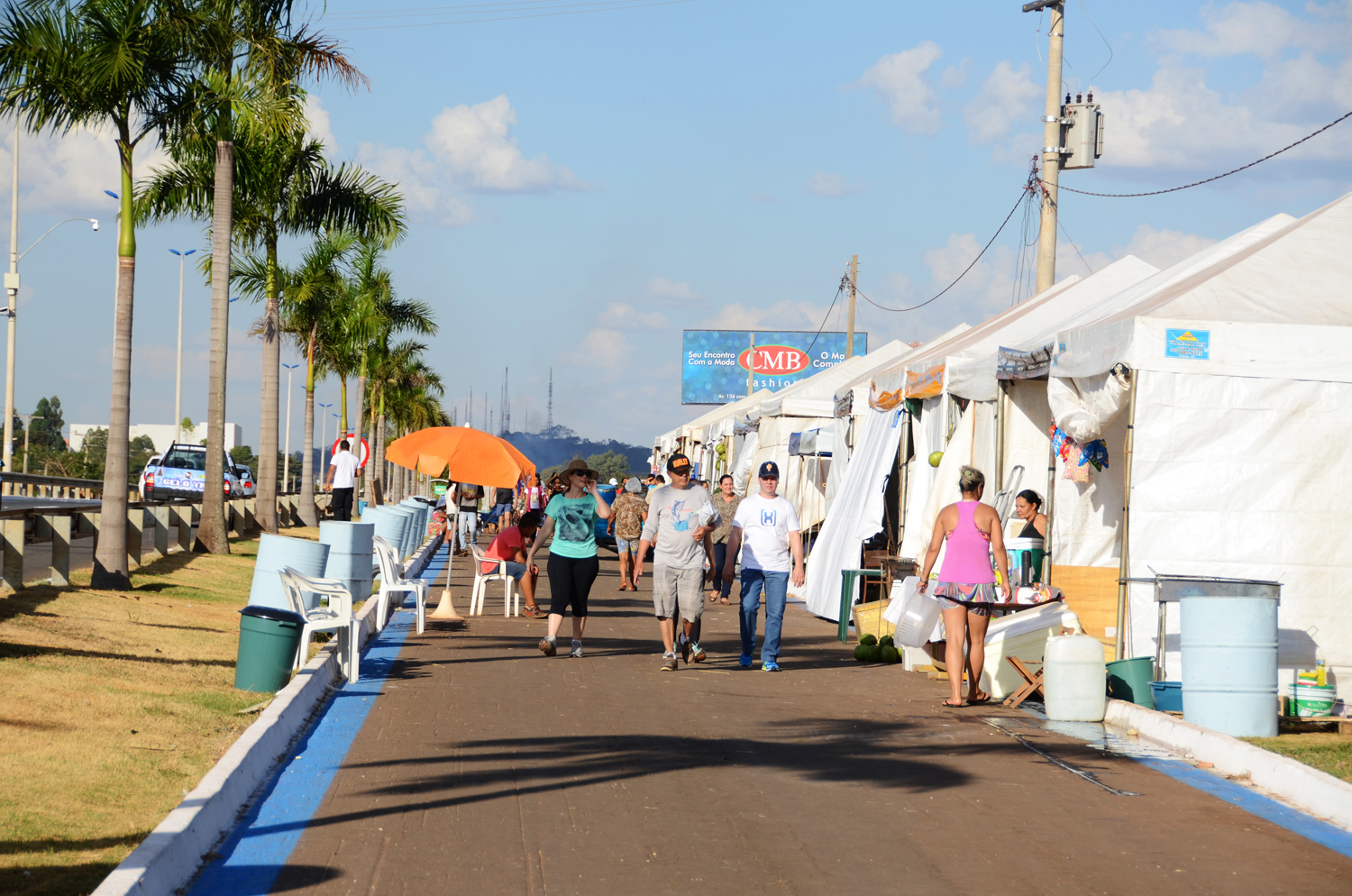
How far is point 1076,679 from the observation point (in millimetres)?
9469

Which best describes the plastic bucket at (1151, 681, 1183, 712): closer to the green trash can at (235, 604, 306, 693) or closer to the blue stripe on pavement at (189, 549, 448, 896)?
the blue stripe on pavement at (189, 549, 448, 896)

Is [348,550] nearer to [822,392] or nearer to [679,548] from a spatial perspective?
[679,548]

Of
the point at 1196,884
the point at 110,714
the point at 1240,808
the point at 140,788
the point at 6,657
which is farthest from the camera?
the point at 6,657

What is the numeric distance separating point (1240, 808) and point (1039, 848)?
1581 millimetres

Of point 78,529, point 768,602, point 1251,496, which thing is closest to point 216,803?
point 768,602

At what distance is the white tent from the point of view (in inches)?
404

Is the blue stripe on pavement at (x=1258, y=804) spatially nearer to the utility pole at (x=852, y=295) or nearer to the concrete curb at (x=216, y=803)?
the concrete curb at (x=216, y=803)

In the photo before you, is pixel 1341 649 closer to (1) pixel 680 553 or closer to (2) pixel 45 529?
(1) pixel 680 553

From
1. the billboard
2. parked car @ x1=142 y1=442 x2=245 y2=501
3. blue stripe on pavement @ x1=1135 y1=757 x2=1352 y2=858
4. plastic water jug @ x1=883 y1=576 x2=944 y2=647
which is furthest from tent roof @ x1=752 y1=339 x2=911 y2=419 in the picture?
the billboard

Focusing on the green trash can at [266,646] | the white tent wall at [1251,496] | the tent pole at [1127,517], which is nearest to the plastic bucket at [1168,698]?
the white tent wall at [1251,496]

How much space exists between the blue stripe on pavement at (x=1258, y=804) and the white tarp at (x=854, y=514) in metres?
8.06

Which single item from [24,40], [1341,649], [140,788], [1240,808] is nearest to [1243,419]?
[1341,649]

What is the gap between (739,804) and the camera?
660 centimetres

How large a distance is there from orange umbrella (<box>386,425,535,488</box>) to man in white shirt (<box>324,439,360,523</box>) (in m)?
5.27
